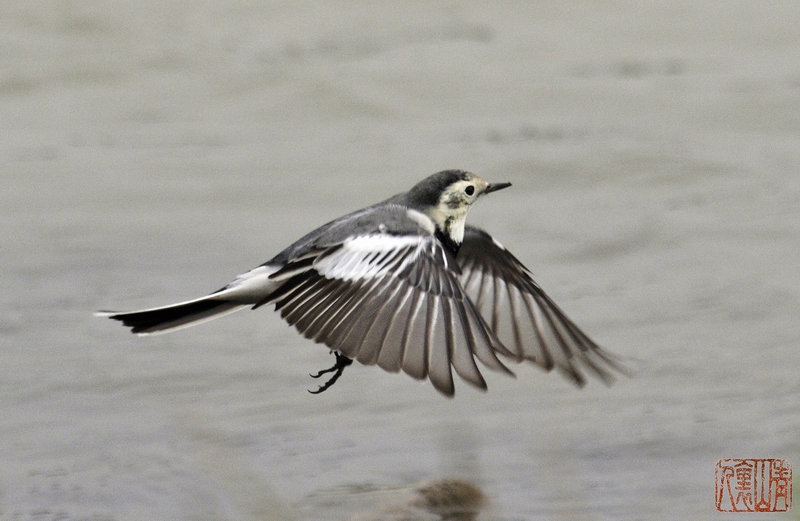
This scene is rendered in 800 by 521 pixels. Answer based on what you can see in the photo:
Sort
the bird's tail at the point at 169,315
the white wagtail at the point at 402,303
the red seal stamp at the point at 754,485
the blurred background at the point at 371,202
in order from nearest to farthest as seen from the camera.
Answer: the white wagtail at the point at 402,303 < the bird's tail at the point at 169,315 < the red seal stamp at the point at 754,485 < the blurred background at the point at 371,202

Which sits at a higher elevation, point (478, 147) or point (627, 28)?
point (627, 28)

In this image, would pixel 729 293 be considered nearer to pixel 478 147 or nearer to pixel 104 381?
pixel 478 147

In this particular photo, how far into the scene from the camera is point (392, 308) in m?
6.20

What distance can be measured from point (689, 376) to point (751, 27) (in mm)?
6978

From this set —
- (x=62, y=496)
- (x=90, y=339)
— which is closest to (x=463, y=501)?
(x=62, y=496)

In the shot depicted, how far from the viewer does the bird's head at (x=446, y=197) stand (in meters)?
7.20

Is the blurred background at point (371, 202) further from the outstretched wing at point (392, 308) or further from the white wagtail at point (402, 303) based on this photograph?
the outstretched wing at point (392, 308)

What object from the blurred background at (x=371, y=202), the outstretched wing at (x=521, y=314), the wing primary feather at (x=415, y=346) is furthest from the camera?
the blurred background at (x=371, y=202)

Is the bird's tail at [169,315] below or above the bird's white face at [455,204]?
below

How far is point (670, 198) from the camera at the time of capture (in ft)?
40.2

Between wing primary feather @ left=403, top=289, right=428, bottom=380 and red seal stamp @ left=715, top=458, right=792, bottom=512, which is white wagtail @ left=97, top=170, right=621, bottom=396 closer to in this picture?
wing primary feather @ left=403, top=289, right=428, bottom=380

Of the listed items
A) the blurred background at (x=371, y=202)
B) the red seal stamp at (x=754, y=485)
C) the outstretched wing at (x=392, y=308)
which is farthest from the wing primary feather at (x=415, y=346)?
the red seal stamp at (x=754, y=485)

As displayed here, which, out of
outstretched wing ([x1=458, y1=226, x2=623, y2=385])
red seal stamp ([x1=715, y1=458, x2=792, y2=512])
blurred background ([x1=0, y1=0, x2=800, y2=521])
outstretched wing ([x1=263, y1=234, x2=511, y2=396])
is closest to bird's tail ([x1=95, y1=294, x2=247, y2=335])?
outstretched wing ([x1=263, y1=234, x2=511, y2=396])

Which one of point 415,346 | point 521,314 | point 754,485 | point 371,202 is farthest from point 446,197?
point 371,202
